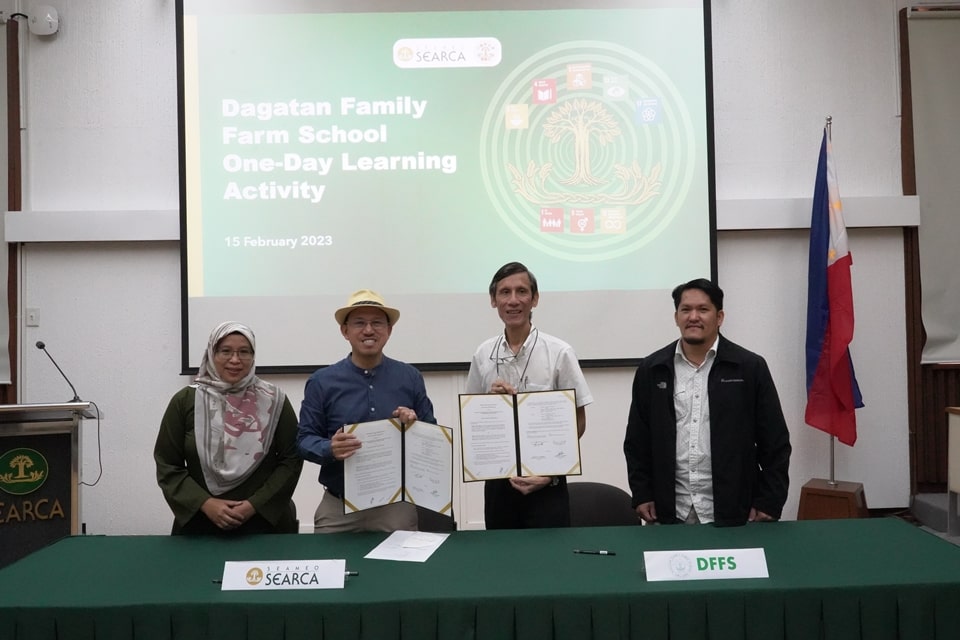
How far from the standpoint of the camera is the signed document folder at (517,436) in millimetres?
2371

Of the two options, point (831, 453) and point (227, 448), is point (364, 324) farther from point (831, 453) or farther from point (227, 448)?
point (831, 453)

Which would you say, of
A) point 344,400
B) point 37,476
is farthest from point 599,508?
point 37,476

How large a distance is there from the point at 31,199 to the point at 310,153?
6.17 feet

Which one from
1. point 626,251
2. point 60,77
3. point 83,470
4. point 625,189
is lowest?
point 83,470

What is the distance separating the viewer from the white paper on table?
6.89 feet

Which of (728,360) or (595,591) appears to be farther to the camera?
(728,360)

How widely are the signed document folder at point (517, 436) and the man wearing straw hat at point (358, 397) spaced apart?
221 mm

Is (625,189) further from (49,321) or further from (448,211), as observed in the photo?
(49,321)

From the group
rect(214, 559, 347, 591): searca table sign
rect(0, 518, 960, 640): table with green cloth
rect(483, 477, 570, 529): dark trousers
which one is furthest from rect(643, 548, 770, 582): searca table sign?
rect(214, 559, 347, 591): searca table sign

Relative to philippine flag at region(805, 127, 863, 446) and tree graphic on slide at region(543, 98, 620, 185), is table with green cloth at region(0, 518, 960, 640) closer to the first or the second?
philippine flag at region(805, 127, 863, 446)

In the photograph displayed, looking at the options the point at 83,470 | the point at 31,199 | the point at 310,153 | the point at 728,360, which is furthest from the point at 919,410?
the point at 31,199

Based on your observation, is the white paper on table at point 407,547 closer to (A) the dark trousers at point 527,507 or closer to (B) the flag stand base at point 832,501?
(A) the dark trousers at point 527,507

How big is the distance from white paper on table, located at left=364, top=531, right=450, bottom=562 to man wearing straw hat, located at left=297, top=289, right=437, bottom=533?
0.23 meters

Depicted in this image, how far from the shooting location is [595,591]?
1.84 metres
